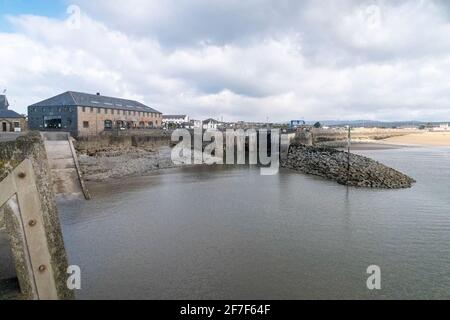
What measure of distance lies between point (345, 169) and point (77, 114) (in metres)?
39.7

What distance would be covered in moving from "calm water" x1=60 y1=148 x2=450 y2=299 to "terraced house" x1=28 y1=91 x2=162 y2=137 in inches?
1227

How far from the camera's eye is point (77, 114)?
51.4 metres

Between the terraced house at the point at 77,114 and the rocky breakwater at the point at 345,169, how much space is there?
3123 centimetres

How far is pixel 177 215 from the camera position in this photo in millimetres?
18375

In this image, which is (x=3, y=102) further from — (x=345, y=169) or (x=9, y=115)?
(x=345, y=169)

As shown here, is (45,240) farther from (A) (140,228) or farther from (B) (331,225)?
(B) (331,225)

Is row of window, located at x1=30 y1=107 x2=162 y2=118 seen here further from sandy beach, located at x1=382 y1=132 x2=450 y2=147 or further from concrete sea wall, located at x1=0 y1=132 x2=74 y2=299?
sandy beach, located at x1=382 y1=132 x2=450 y2=147

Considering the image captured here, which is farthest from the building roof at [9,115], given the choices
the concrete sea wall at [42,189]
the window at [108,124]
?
the concrete sea wall at [42,189]

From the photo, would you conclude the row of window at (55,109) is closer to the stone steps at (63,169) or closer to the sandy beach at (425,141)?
the stone steps at (63,169)

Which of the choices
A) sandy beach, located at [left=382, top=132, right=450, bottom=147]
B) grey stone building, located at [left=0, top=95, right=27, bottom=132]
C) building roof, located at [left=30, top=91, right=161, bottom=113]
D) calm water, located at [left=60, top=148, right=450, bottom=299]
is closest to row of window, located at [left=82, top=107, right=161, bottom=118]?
building roof, located at [left=30, top=91, right=161, bottom=113]

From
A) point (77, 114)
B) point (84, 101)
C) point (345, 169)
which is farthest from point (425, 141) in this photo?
A: point (77, 114)
